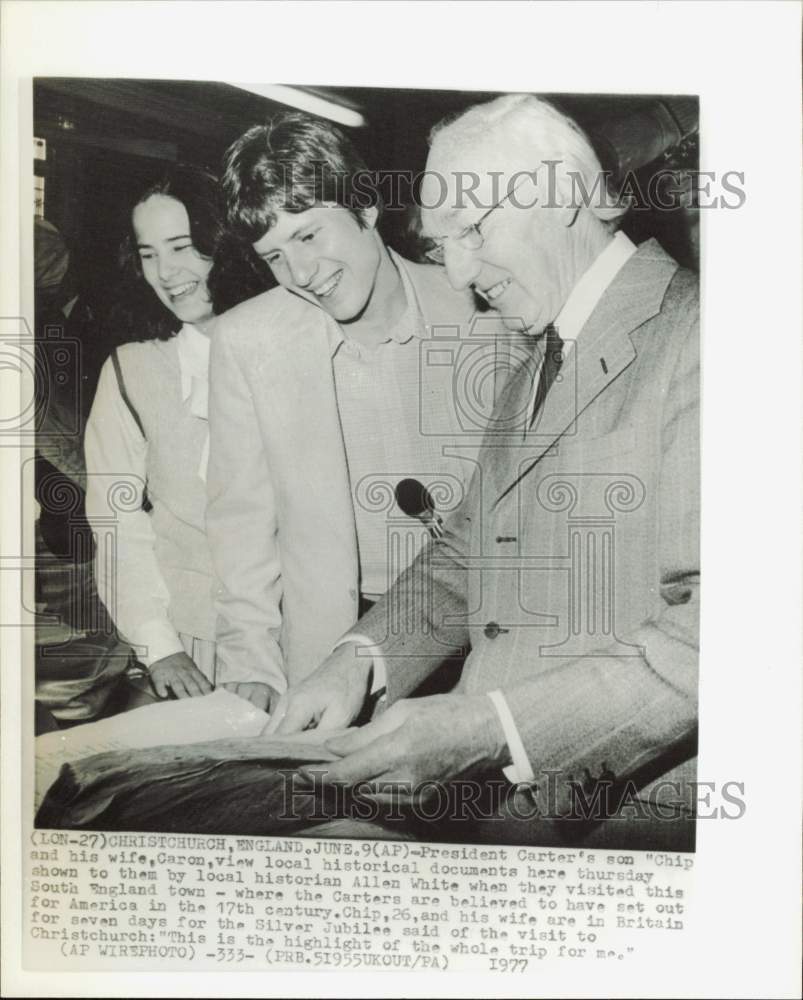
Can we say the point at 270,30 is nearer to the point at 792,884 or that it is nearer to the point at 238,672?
the point at 238,672

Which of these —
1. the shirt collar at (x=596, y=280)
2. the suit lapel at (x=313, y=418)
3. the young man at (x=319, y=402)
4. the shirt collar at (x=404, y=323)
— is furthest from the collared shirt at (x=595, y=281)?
the suit lapel at (x=313, y=418)

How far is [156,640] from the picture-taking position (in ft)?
7.32

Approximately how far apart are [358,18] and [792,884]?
2076mm

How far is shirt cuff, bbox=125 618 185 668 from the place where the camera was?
2230 millimetres

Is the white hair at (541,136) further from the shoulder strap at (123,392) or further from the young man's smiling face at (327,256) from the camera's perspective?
the shoulder strap at (123,392)

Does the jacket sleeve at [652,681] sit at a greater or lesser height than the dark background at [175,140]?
lesser

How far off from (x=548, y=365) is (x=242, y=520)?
0.74 metres

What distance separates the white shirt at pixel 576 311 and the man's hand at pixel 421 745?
19mm

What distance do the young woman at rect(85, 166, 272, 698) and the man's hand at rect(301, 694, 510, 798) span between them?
0.90ft

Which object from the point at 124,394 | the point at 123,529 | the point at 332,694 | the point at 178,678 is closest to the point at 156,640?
the point at 178,678

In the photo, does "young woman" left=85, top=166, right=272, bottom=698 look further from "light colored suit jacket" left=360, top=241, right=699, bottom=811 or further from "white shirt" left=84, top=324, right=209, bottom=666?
"light colored suit jacket" left=360, top=241, right=699, bottom=811

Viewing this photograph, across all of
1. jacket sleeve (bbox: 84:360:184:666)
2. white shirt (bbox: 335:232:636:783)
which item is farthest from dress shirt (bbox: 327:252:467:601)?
jacket sleeve (bbox: 84:360:184:666)

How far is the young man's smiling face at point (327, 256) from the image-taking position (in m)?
2.18

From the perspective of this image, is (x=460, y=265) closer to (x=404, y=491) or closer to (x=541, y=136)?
(x=541, y=136)
